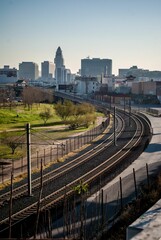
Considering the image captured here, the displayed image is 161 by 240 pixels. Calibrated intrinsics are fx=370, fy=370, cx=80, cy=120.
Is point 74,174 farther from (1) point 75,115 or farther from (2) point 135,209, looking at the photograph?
(1) point 75,115

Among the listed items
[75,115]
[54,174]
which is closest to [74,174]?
[54,174]

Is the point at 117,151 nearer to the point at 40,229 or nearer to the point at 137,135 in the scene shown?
the point at 137,135

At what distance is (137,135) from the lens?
43188 mm

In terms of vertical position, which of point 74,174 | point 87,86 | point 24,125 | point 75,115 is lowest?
point 74,174

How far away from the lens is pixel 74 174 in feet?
82.5

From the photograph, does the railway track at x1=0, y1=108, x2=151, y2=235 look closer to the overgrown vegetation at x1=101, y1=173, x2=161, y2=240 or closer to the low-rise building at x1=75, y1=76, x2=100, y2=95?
the overgrown vegetation at x1=101, y1=173, x2=161, y2=240

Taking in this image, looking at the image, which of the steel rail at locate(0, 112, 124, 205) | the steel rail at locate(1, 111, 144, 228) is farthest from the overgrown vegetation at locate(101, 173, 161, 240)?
the steel rail at locate(0, 112, 124, 205)

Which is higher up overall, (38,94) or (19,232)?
(38,94)

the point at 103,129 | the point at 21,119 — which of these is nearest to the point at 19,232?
the point at 103,129

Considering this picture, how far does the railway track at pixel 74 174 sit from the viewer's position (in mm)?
18797

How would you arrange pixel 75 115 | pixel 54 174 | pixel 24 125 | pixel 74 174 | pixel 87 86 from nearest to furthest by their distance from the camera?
1. pixel 54 174
2. pixel 74 174
3. pixel 24 125
4. pixel 75 115
5. pixel 87 86

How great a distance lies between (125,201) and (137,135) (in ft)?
79.8

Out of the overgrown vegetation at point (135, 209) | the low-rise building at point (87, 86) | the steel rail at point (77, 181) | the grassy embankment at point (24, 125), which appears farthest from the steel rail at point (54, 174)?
the low-rise building at point (87, 86)

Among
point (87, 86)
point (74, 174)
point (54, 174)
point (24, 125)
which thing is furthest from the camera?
point (87, 86)
